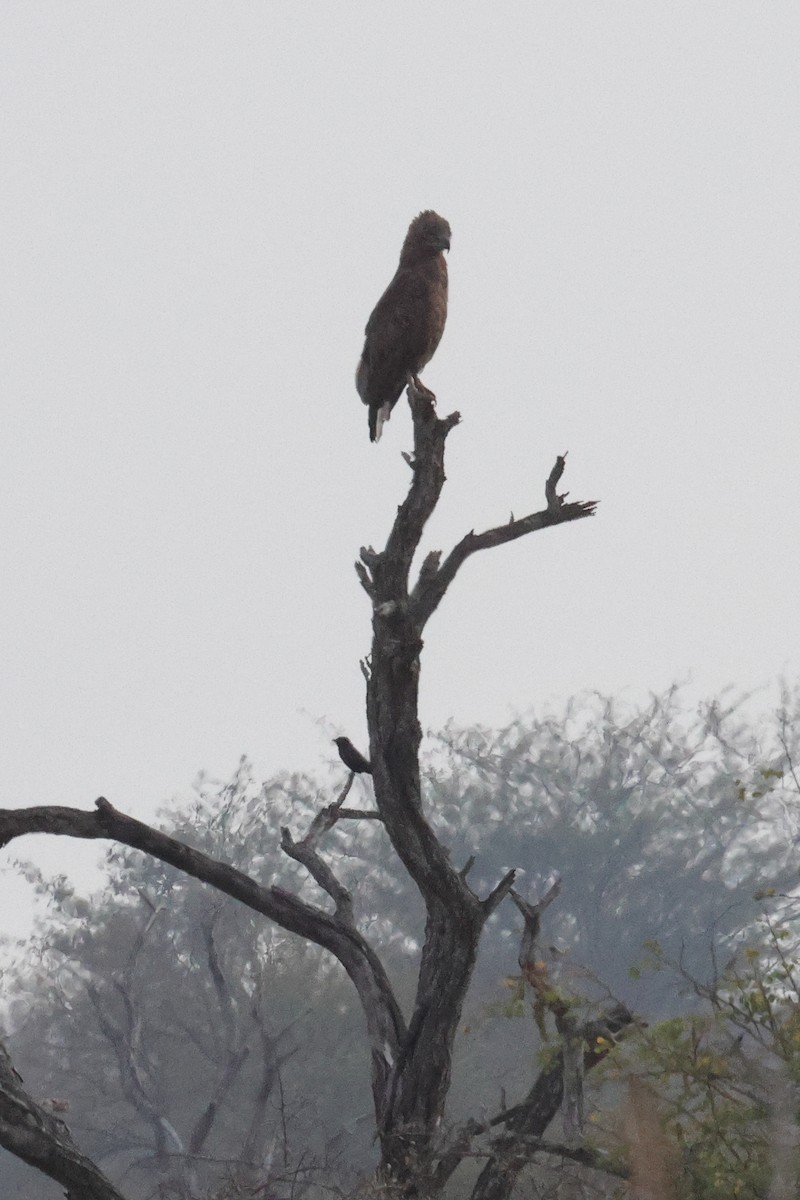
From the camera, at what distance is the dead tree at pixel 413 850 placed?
6.21 m

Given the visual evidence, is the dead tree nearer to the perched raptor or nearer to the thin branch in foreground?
the thin branch in foreground

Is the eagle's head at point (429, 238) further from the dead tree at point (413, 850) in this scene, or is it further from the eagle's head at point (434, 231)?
the dead tree at point (413, 850)

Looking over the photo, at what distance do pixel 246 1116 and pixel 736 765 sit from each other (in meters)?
18.5

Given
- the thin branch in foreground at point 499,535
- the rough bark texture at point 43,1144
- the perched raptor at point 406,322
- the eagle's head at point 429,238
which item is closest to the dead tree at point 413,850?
the thin branch in foreground at point 499,535

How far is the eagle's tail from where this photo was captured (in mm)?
8570

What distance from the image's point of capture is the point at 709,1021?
19.2 feet

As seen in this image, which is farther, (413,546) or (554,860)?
(554,860)

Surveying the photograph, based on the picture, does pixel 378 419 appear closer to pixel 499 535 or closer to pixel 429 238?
pixel 429 238

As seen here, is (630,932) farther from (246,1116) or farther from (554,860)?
(246,1116)

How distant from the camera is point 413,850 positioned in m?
6.43

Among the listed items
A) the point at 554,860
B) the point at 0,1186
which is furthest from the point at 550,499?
the point at 554,860

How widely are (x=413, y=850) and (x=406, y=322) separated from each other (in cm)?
331

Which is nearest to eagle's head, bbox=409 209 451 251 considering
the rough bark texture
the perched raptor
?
the perched raptor

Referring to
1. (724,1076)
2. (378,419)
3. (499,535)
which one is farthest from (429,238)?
(724,1076)
